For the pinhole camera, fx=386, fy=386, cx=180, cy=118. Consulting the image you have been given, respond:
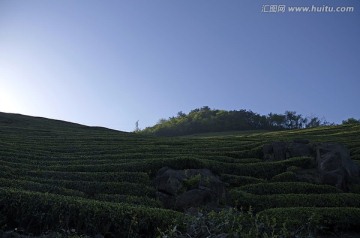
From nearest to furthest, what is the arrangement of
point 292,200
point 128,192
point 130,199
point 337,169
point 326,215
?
point 326,215
point 130,199
point 292,200
point 128,192
point 337,169

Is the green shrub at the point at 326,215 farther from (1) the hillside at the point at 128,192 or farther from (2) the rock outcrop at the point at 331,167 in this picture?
(2) the rock outcrop at the point at 331,167

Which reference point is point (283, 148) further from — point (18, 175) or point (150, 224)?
point (18, 175)

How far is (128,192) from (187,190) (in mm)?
2739

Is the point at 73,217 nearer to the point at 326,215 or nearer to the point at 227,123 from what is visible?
the point at 326,215

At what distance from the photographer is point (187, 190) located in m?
17.2

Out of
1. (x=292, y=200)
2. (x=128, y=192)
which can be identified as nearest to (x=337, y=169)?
(x=292, y=200)

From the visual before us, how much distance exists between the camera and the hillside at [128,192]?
41.5 feet

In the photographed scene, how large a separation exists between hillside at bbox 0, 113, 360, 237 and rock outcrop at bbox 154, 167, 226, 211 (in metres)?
0.34

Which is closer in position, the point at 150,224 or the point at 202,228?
the point at 202,228

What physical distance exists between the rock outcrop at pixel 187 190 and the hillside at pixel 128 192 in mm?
343

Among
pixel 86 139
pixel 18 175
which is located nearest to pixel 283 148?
pixel 18 175

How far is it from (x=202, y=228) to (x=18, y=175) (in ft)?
39.7

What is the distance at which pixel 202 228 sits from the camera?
1003 centimetres

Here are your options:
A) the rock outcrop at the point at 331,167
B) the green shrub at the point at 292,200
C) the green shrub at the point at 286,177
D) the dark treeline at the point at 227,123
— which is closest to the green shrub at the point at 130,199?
the green shrub at the point at 292,200
